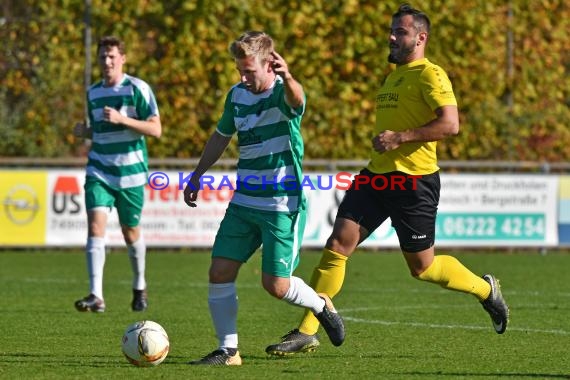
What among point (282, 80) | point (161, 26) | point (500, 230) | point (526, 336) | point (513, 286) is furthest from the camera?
point (161, 26)

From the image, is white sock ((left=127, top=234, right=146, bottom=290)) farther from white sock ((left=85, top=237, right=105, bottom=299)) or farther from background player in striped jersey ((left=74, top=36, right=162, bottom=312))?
white sock ((left=85, top=237, right=105, bottom=299))

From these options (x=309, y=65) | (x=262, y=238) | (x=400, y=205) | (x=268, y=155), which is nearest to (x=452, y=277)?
(x=400, y=205)

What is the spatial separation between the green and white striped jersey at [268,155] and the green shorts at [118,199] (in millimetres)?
3437

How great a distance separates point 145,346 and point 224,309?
0.48 m

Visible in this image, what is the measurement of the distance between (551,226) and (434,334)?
9.99 metres

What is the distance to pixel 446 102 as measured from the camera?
25.3 feet

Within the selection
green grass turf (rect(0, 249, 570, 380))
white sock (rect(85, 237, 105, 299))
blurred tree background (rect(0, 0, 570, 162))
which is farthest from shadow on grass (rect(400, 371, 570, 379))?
blurred tree background (rect(0, 0, 570, 162))

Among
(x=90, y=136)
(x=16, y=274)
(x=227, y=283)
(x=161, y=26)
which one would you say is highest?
(x=161, y=26)

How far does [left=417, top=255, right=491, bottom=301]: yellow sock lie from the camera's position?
8070 millimetres

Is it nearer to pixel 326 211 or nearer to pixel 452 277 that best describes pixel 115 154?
pixel 452 277

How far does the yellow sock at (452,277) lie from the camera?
26.5ft

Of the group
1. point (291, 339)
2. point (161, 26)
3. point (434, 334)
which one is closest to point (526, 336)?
point (434, 334)

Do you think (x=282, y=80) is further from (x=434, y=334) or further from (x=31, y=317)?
(x=31, y=317)

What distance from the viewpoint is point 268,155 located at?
23.7 ft
